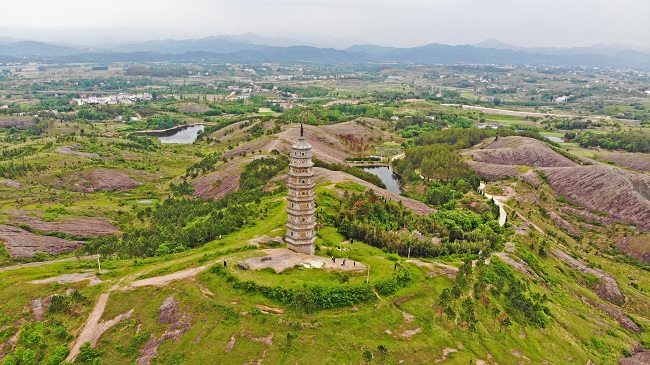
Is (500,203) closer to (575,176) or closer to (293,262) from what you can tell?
(575,176)

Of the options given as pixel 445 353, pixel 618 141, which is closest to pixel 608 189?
pixel 618 141

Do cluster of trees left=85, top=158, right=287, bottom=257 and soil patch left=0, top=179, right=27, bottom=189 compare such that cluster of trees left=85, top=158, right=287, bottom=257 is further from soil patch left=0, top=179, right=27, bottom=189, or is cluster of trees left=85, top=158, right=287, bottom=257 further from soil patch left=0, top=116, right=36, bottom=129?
soil patch left=0, top=116, right=36, bottom=129

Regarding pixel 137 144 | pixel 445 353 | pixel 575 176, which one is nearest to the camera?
pixel 445 353

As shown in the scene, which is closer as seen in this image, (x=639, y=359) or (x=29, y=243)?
(x=639, y=359)

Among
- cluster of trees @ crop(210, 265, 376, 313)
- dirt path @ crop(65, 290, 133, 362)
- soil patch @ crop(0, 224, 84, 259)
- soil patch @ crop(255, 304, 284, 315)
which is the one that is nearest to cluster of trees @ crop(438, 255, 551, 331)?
cluster of trees @ crop(210, 265, 376, 313)

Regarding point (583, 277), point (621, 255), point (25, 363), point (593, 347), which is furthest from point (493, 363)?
point (621, 255)
